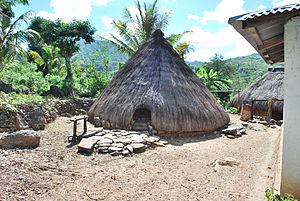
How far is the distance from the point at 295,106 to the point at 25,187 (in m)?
4.25

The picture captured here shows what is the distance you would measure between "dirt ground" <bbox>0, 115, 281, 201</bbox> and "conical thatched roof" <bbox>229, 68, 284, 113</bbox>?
9.30 metres

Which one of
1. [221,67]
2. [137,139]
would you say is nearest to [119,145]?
[137,139]

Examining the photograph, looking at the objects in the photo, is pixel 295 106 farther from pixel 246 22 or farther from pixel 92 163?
pixel 92 163

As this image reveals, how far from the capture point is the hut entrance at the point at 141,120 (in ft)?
26.1

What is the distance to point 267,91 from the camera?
49.5 ft

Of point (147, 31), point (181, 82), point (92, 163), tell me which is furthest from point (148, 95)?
point (147, 31)

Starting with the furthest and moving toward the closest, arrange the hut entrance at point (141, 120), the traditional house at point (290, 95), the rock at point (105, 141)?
the hut entrance at point (141, 120) → the rock at point (105, 141) → the traditional house at point (290, 95)

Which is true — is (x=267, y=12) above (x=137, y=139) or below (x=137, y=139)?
above

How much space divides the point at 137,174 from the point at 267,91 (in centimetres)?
1403

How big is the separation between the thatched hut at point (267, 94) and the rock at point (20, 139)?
13203mm

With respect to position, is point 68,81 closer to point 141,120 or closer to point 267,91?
point 141,120

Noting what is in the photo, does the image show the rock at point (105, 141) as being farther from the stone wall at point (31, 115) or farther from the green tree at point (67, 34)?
the green tree at point (67, 34)

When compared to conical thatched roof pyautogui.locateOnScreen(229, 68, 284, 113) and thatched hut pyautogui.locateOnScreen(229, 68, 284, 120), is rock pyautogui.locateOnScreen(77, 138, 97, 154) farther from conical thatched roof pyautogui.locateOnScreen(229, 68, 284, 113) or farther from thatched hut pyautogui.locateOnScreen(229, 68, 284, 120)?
conical thatched roof pyautogui.locateOnScreen(229, 68, 284, 113)

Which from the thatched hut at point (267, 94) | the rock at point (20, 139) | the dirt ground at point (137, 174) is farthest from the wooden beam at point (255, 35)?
the thatched hut at point (267, 94)
